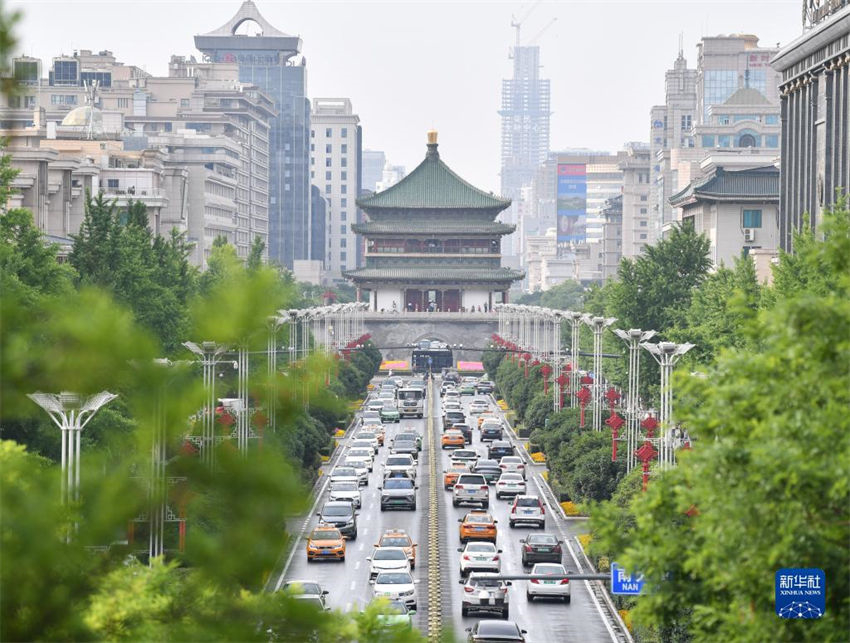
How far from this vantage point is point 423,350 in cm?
15862

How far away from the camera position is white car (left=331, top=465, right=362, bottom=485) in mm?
67562

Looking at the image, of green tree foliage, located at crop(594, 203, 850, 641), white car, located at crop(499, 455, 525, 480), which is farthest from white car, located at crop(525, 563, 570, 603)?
white car, located at crop(499, 455, 525, 480)

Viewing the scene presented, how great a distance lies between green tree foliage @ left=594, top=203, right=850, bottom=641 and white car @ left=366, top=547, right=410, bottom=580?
2609 cm

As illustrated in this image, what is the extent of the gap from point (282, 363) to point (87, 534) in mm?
1414

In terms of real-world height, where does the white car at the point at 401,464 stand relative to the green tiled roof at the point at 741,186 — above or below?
below

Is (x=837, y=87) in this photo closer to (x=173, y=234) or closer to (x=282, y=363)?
(x=173, y=234)

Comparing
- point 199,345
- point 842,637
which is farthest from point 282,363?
point 842,637

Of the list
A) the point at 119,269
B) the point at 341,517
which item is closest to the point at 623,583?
the point at 341,517

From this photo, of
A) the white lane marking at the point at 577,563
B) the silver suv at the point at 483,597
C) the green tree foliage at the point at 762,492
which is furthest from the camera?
the silver suv at the point at 483,597

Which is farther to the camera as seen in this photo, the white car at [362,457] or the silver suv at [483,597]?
the white car at [362,457]

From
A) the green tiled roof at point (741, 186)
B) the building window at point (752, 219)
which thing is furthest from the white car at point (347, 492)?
the building window at point (752, 219)

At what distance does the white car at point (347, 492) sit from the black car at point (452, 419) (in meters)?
26.9

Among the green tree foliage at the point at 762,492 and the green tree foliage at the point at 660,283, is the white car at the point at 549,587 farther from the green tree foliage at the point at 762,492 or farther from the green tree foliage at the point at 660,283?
the green tree foliage at the point at 660,283

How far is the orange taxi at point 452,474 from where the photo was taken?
69.5 metres
